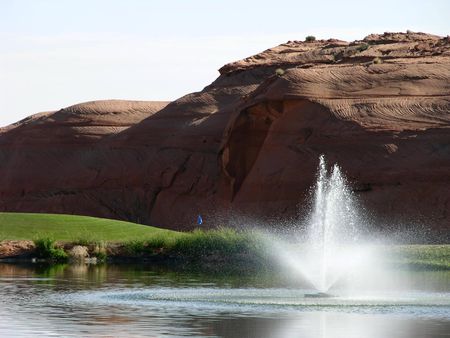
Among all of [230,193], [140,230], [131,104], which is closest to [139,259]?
[140,230]

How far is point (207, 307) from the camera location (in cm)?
2812

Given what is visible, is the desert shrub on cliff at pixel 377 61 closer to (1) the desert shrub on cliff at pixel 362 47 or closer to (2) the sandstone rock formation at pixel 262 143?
(2) the sandstone rock formation at pixel 262 143

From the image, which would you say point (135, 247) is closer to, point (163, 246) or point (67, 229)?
point (163, 246)

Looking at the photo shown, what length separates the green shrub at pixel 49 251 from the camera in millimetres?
46481

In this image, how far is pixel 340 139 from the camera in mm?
65812

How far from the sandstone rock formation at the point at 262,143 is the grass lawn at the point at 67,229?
13902 mm

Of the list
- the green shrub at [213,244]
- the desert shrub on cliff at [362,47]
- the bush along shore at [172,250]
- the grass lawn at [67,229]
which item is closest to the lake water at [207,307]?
the bush along shore at [172,250]

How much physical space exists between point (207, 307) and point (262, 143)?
44.1 metres

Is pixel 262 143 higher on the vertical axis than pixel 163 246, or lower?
higher

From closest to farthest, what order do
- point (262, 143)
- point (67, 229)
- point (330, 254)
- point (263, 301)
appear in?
point (263, 301), point (330, 254), point (67, 229), point (262, 143)

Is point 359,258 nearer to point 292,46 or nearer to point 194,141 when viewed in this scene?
point 194,141

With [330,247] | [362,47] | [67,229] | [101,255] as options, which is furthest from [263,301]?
[362,47]

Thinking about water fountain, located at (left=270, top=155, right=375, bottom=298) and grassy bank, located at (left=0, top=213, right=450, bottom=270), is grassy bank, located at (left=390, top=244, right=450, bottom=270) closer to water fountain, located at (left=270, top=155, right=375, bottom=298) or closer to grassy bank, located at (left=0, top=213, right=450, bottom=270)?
grassy bank, located at (left=0, top=213, right=450, bottom=270)

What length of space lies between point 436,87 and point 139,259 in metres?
25.4
